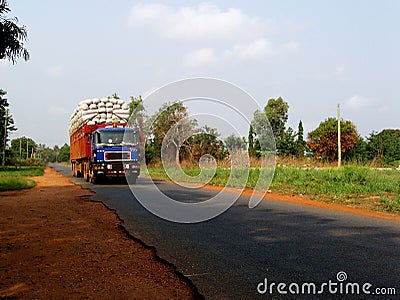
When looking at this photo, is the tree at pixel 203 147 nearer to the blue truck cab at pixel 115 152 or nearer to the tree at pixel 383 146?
the blue truck cab at pixel 115 152

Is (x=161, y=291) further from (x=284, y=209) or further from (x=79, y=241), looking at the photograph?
(x=284, y=209)

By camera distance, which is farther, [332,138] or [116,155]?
[332,138]

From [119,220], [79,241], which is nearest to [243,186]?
[119,220]

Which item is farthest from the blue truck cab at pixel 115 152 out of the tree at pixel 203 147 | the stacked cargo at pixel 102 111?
the tree at pixel 203 147

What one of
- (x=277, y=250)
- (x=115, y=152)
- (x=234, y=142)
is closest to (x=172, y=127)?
(x=234, y=142)

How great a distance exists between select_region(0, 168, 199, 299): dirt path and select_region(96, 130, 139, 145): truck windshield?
37.9 feet

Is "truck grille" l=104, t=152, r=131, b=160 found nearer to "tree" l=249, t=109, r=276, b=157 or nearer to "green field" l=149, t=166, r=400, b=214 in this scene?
"green field" l=149, t=166, r=400, b=214

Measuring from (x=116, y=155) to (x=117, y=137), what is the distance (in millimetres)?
854

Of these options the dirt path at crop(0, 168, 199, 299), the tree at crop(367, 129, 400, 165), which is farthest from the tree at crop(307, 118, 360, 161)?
the dirt path at crop(0, 168, 199, 299)

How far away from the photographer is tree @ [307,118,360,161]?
44.9 metres

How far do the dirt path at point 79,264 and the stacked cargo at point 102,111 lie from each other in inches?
560

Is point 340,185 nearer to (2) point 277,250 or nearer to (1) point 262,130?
(1) point 262,130

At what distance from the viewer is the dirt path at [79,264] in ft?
15.1

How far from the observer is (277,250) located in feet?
21.1
